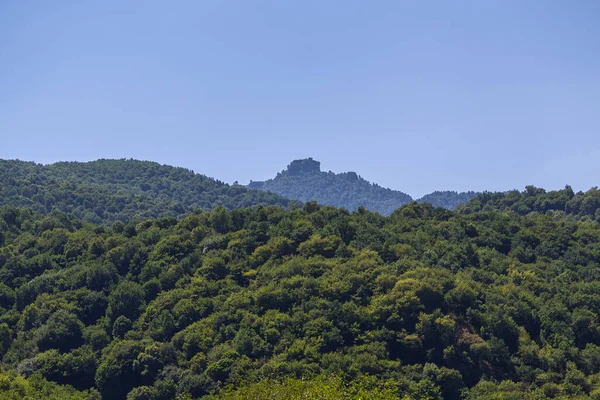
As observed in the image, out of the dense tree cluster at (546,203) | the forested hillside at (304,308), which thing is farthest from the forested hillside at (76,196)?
the forested hillside at (304,308)

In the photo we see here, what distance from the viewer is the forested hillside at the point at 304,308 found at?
166 ft

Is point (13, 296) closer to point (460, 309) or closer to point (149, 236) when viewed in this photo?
point (149, 236)

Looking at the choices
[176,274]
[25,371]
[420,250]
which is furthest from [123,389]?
[420,250]

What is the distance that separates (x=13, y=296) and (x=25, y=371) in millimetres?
12753

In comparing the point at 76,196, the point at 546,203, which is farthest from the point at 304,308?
the point at 76,196

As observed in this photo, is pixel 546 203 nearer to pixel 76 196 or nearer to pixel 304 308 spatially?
pixel 304 308

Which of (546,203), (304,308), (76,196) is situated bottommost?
(304,308)

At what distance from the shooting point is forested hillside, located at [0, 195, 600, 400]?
5056 cm

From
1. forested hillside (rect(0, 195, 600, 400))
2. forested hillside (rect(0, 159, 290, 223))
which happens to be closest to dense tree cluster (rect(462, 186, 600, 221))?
forested hillside (rect(0, 195, 600, 400))

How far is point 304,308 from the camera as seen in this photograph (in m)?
56.2

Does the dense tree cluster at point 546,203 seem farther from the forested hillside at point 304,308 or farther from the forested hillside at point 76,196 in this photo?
the forested hillside at point 76,196

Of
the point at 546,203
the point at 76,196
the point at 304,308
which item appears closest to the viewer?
the point at 304,308

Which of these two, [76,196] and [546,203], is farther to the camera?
[76,196]

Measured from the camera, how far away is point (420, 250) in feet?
219
